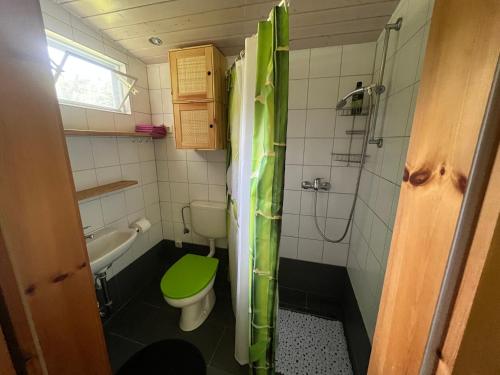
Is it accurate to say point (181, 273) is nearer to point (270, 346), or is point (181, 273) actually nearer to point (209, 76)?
point (270, 346)

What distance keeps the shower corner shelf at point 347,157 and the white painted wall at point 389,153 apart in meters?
0.13

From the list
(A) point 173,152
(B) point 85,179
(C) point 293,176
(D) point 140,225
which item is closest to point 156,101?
(A) point 173,152

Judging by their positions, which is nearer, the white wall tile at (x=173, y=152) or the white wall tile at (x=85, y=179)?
the white wall tile at (x=85, y=179)

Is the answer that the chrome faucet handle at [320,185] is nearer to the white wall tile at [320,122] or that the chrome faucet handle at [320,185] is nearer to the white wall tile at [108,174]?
the white wall tile at [320,122]

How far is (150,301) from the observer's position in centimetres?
181

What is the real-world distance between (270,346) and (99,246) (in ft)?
4.44

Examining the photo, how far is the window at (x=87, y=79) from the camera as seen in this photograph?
1227mm

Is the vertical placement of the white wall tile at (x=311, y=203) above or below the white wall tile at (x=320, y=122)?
below

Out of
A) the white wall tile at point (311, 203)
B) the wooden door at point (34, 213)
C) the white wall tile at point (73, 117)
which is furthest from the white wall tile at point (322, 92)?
the white wall tile at point (73, 117)

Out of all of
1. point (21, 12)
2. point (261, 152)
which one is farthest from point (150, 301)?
point (21, 12)

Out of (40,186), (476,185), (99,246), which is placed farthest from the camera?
(99,246)

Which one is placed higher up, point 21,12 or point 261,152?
point 21,12

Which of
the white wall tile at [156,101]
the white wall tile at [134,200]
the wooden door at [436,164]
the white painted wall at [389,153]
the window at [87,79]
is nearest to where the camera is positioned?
the wooden door at [436,164]

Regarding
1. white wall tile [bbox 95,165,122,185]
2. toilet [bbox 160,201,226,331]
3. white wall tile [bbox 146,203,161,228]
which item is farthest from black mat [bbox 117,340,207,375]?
white wall tile [bbox 95,165,122,185]
